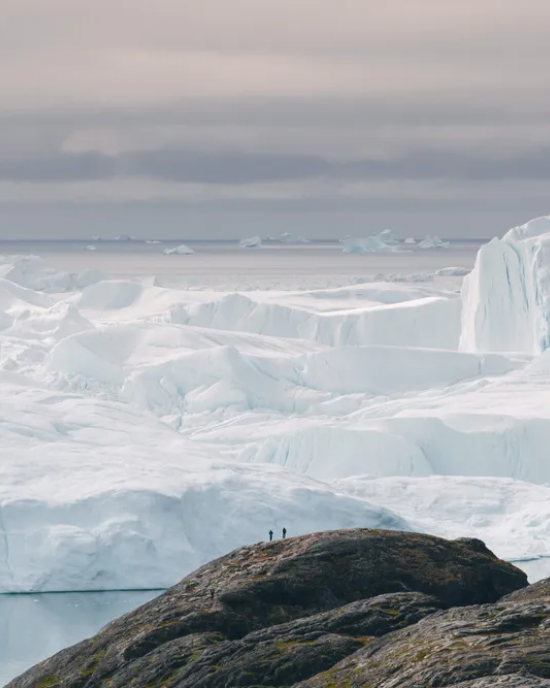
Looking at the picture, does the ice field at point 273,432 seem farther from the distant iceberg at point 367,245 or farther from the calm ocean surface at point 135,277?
the distant iceberg at point 367,245

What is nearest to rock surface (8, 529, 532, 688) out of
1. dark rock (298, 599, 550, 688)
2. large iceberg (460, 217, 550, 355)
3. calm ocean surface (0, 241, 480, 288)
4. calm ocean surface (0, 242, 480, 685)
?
dark rock (298, 599, 550, 688)

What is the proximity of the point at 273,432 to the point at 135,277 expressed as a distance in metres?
79.1

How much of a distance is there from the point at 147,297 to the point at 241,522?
4133cm

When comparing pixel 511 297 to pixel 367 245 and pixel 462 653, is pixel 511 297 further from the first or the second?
pixel 367 245

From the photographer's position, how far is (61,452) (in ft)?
111

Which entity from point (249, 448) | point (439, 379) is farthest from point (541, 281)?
point (249, 448)

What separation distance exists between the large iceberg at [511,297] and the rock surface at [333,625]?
134ft

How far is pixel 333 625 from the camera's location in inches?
389

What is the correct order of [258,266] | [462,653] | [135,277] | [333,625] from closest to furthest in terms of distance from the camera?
[462,653] < [333,625] < [135,277] < [258,266]

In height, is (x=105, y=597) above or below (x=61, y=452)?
below

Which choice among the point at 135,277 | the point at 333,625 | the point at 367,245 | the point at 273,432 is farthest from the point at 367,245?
the point at 333,625

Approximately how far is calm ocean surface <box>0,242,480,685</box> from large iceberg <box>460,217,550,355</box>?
28.1 meters

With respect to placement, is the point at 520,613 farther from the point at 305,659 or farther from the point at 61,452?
the point at 61,452

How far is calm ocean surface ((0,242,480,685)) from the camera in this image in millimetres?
24281
